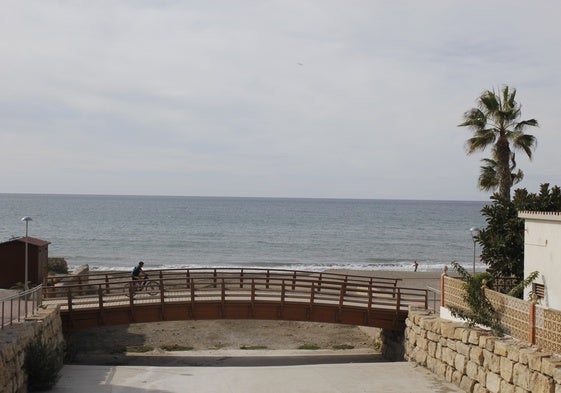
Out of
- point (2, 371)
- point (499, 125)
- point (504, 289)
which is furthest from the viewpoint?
point (499, 125)

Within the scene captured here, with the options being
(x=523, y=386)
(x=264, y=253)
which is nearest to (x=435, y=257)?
(x=264, y=253)

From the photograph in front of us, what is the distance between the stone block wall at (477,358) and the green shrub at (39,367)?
1075 centimetres

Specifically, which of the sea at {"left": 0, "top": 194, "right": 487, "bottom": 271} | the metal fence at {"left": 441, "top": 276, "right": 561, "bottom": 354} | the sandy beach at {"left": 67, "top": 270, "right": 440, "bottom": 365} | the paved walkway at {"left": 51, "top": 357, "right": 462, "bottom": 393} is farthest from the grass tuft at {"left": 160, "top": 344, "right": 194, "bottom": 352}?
the sea at {"left": 0, "top": 194, "right": 487, "bottom": 271}

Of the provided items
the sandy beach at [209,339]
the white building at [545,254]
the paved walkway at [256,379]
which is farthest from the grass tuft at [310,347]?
the white building at [545,254]

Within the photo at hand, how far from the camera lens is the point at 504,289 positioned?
23562 millimetres

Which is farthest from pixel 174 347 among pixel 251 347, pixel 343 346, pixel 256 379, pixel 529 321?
pixel 529 321

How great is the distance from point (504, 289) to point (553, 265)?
484cm

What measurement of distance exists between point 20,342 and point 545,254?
45.1 ft

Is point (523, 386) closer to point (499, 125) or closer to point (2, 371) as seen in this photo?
point (2, 371)

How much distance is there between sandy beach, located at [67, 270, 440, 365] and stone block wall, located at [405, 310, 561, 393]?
4.49m

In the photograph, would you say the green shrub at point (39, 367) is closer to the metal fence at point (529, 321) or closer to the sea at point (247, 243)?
the metal fence at point (529, 321)

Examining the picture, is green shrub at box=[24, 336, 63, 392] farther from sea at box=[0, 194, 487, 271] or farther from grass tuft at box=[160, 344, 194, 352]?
sea at box=[0, 194, 487, 271]

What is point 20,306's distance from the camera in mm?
20219

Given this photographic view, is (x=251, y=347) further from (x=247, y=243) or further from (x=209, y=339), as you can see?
(x=247, y=243)
